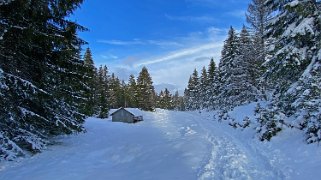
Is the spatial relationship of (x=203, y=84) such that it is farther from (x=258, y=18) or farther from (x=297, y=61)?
(x=297, y=61)

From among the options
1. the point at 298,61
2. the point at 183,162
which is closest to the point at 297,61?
the point at 298,61

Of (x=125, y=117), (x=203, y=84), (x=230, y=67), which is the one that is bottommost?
(x=125, y=117)

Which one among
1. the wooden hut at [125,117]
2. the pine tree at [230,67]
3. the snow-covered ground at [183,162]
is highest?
the pine tree at [230,67]

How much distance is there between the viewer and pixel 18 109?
1251cm

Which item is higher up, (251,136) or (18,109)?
(18,109)

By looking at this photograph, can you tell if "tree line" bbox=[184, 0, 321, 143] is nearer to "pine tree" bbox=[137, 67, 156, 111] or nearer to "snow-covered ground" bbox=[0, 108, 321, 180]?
"snow-covered ground" bbox=[0, 108, 321, 180]

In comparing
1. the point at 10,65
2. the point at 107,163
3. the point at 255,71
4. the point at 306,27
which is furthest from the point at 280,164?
the point at 255,71

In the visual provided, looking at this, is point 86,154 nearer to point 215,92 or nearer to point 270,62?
point 270,62

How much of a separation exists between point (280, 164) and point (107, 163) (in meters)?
5.98

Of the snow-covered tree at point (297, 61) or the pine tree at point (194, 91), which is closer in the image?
the snow-covered tree at point (297, 61)

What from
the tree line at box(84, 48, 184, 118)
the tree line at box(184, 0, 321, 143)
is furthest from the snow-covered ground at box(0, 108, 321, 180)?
the tree line at box(84, 48, 184, 118)

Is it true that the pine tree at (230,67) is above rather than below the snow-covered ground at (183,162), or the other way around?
above

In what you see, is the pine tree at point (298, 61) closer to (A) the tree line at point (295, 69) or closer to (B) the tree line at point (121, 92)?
(A) the tree line at point (295, 69)

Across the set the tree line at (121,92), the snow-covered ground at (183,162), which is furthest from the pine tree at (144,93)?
the snow-covered ground at (183,162)
